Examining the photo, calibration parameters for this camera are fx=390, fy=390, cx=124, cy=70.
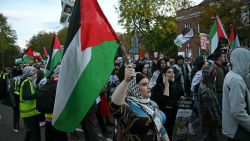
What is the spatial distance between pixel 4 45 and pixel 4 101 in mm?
79319

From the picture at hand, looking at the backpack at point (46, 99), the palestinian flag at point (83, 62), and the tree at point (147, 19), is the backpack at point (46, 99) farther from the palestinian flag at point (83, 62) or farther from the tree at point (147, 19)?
the tree at point (147, 19)

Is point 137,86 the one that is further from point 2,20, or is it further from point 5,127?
point 2,20

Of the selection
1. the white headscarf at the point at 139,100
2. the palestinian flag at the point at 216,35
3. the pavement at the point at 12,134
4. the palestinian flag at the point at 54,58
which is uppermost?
the palestinian flag at the point at 216,35

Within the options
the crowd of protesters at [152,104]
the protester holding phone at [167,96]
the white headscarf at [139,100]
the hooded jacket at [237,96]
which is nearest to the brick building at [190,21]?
the crowd of protesters at [152,104]

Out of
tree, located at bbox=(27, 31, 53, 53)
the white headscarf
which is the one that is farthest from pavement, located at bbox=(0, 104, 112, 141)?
tree, located at bbox=(27, 31, 53, 53)

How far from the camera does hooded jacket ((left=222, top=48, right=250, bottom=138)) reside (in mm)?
4457

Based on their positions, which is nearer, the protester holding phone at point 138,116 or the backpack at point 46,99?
the protester holding phone at point 138,116

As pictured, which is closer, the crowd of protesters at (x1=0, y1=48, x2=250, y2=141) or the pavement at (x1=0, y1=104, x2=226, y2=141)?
the crowd of protesters at (x1=0, y1=48, x2=250, y2=141)

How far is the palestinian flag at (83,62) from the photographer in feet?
12.9

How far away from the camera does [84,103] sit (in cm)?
388

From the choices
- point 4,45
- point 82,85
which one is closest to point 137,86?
point 82,85

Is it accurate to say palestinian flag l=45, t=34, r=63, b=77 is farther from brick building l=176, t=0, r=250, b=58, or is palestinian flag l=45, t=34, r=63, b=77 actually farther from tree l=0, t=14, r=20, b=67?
tree l=0, t=14, r=20, b=67

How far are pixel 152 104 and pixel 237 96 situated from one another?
40.6 inches

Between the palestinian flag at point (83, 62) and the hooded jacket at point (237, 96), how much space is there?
152 cm
